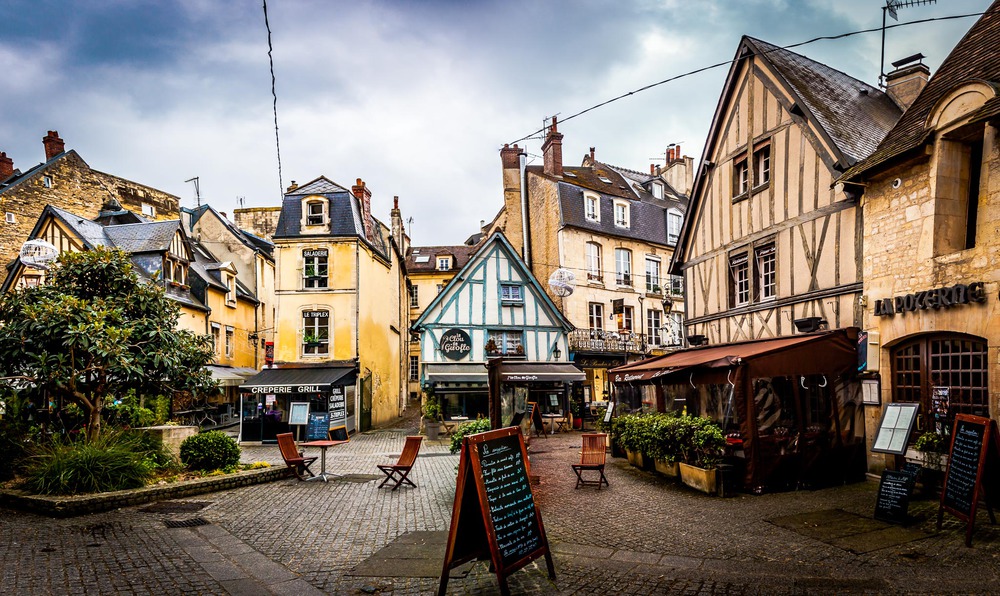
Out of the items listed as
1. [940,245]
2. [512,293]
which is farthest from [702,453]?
[512,293]

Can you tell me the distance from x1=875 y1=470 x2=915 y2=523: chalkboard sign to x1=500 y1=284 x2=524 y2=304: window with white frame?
Answer: 14348 mm

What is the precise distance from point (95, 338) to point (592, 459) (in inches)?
286

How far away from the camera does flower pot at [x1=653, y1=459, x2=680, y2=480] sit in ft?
31.2

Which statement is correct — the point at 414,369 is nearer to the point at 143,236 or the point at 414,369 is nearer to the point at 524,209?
the point at 524,209

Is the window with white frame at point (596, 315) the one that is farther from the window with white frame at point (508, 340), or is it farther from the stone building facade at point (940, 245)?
the stone building facade at point (940, 245)

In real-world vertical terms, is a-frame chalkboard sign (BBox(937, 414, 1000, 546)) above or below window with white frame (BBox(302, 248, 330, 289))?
below

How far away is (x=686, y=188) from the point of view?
30.1 metres

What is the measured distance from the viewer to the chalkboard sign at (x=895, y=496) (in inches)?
256

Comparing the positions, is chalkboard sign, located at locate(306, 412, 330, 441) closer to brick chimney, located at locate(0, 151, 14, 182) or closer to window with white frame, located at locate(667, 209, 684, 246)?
window with white frame, located at locate(667, 209, 684, 246)

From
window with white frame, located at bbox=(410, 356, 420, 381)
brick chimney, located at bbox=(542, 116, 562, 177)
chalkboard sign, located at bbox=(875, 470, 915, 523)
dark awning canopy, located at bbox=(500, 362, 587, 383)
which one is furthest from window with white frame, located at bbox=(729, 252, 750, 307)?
window with white frame, located at bbox=(410, 356, 420, 381)

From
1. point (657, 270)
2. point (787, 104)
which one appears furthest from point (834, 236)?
point (657, 270)

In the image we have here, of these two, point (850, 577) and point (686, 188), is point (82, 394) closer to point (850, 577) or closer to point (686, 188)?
point (850, 577)

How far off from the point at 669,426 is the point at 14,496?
8.62 meters

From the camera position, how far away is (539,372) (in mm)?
18953
